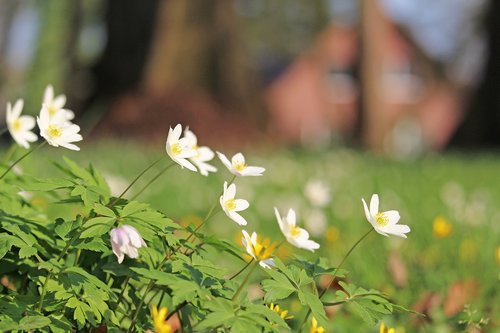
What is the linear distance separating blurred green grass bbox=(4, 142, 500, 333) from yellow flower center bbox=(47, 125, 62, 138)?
19cm

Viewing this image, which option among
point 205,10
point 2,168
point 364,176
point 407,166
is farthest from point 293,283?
point 205,10

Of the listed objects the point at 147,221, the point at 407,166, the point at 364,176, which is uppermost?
the point at 147,221

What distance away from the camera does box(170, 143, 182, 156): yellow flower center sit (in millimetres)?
1469

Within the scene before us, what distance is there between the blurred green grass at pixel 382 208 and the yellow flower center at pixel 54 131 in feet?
0.62

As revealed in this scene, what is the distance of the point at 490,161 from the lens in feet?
29.8

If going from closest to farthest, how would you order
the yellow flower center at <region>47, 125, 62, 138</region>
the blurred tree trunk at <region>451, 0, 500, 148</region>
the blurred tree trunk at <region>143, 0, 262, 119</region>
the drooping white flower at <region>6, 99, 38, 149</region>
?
the yellow flower center at <region>47, 125, 62, 138</region> < the drooping white flower at <region>6, 99, 38, 149</region> < the blurred tree trunk at <region>143, 0, 262, 119</region> < the blurred tree trunk at <region>451, 0, 500, 148</region>

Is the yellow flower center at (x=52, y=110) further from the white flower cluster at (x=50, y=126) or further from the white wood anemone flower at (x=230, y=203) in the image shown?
the white wood anemone flower at (x=230, y=203)

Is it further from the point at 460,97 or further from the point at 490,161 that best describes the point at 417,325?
the point at 460,97

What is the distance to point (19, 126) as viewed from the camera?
1.80 metres

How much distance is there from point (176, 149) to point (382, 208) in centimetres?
299

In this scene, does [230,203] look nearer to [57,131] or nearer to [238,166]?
[238,166]

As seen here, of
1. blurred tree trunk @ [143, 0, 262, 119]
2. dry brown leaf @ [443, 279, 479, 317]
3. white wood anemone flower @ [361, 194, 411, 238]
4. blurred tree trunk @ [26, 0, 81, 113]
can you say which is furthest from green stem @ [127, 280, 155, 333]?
blurred tree trunk @ [26, 0, 81, 113]

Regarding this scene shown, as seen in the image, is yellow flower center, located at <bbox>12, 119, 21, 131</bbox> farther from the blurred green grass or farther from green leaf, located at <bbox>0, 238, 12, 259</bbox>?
Answer: green leaf, located at <bbox>0, 238, 12, 259</bbox>

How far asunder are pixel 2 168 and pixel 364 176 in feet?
16.6
